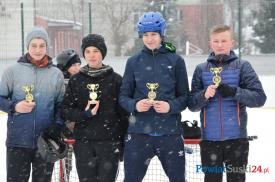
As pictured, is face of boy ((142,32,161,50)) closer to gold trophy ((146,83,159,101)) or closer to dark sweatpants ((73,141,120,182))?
gold trophy ((146,83,159,101))

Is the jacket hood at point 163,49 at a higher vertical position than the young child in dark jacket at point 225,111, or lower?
higher

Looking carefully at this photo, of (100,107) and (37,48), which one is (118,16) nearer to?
(37,48)

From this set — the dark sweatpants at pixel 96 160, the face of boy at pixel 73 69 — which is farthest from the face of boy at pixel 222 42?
the face of boy at pixel 73 69

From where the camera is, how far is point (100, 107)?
3.62 metres

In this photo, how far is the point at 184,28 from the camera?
1051 centimetres

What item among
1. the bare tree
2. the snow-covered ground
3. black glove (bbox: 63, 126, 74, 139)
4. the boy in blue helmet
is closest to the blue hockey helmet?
the boy in blue helmet

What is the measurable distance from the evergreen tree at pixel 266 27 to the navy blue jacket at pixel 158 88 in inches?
274

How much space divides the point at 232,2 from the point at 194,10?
30.8 inches

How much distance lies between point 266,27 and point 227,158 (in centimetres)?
717

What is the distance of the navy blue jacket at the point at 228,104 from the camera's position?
11.6ft

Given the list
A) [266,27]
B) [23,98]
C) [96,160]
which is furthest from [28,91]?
[266,27]

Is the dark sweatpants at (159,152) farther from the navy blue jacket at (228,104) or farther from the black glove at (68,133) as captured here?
the black glove at (68,133)

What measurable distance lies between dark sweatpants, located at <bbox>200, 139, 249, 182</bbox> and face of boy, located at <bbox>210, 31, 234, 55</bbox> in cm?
60

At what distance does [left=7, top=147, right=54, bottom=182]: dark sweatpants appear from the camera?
12.0ft
